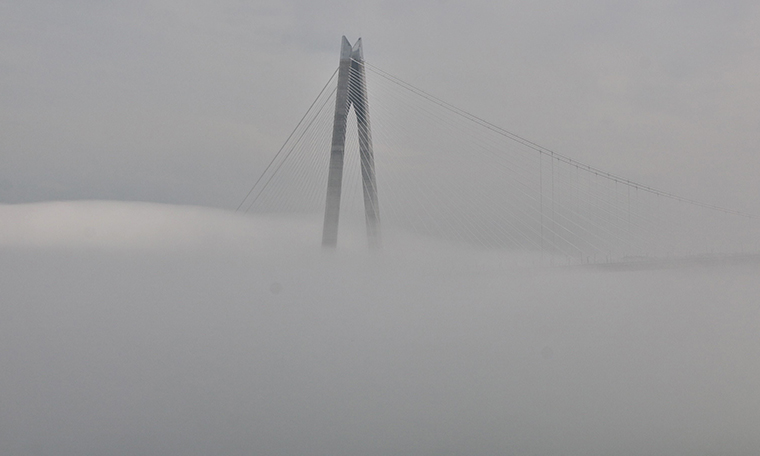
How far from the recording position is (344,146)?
1034 cm

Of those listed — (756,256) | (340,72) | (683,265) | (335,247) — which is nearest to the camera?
(335,247)

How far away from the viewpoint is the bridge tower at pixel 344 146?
9.97 meters

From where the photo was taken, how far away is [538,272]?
10.3 meters

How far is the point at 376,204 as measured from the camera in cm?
1031

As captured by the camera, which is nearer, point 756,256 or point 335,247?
point 335,247

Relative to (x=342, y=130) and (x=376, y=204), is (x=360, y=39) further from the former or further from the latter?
(x=376, y=204)

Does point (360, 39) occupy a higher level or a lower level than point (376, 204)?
higher

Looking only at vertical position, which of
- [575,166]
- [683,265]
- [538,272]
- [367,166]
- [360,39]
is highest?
[360,39]

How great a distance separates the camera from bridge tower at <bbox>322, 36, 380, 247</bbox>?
→ 9.97m

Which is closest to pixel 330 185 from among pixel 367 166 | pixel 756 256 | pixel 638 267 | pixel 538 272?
pixel 367 166

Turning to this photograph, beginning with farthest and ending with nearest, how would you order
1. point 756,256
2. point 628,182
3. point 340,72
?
point 628,182, point 756,256, point 340,72

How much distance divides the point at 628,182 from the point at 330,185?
29.1 feet

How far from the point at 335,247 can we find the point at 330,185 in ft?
3.77

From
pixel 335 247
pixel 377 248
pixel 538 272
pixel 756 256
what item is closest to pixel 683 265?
pixel 756 256
